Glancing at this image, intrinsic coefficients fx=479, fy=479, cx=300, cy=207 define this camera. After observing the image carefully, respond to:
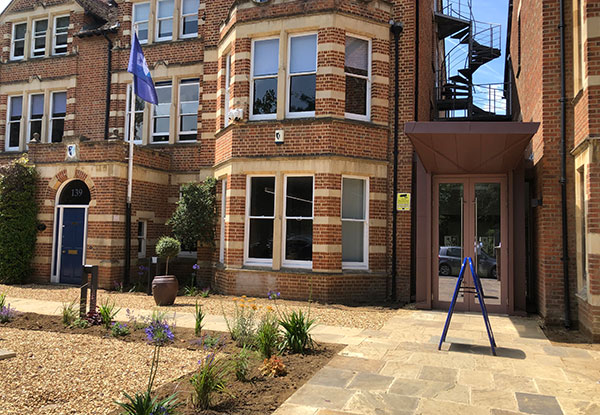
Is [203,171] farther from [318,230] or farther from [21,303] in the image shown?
[21,303]

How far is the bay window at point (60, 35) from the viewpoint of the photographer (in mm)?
17375

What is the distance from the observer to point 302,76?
40.7ft

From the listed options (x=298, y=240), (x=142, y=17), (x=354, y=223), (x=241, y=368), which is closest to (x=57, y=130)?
(x=142, y=17)

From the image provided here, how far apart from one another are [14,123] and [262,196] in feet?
37.6

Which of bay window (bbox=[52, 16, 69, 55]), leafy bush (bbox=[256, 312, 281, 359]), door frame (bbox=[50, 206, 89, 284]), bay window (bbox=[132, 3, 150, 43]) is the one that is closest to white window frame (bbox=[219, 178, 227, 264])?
door frame (bbox=[50, 206, 89, 284])

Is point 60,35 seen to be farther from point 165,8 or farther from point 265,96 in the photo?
point 265,96

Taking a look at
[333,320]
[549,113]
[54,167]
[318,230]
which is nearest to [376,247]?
[318,230]

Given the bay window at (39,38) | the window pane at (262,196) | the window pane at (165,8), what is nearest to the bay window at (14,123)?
the bay window at (39,38)

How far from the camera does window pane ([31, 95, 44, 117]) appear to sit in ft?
57.7

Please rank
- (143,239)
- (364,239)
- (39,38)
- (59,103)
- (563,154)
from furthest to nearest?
(39,38), (59,103), (143,239), (364,239), (563,154)

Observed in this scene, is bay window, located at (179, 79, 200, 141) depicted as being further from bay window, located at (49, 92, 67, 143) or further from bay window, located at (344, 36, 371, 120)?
bay window, located at (344, 36, 371, 120)

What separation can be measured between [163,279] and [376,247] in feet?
17.2

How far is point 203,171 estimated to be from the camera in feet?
48.1

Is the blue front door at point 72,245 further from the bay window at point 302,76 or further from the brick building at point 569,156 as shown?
the brick building at point 569,156
